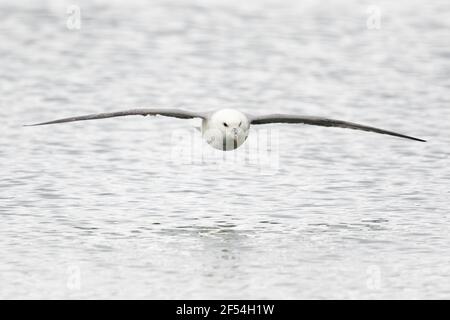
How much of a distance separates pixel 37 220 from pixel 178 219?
227 cm

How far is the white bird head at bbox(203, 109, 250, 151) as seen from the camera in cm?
2289

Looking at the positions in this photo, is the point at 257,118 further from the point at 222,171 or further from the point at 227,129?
the point at 222,171

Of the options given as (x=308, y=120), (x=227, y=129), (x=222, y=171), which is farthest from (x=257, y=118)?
(x=222, y=171)

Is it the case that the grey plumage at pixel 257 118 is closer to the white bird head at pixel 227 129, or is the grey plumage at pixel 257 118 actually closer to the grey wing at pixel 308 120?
the grey wing at pixel 308 120

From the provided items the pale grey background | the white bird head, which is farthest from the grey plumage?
the pale grey background

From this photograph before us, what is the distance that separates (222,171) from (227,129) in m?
3.76

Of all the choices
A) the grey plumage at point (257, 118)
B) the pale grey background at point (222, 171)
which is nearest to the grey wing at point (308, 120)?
the grey plumage at point (257, 118)

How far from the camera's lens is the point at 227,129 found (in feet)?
75.1

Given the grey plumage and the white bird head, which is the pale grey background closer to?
the white bird head

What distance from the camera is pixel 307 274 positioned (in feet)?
65.9

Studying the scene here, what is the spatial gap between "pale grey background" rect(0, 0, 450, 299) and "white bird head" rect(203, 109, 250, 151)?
4.10 ft

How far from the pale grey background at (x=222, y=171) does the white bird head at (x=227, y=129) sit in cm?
125

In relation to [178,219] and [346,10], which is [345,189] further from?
[346,10]

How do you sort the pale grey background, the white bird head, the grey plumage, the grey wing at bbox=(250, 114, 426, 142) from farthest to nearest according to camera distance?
the grey wing at bbox=(250, 114, 426, 142) < the grey plumage < the white bird head < the pale grey background
